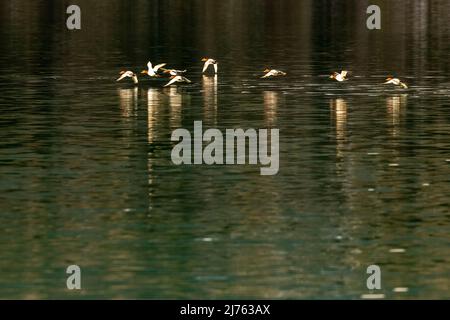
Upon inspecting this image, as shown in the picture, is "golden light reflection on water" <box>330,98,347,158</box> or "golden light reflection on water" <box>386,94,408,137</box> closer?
"golden light reflection on water" <box>330,98,347,158</box>

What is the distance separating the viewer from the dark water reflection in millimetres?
33719

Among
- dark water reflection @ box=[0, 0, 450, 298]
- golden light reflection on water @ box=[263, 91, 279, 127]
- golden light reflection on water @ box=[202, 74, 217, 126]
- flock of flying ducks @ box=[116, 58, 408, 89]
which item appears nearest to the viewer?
dark water reflection @ box=[0, 0, 450, 298]

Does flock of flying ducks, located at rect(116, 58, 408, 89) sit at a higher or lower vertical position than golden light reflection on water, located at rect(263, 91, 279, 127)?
higher

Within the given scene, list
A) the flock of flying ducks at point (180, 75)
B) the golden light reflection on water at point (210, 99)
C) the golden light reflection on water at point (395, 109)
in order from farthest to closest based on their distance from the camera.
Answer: the flock of flying ducks at point (180, 75) → the golden light reflection on water at point (210, 99) → the golden light reflection on water at point (395, 109)

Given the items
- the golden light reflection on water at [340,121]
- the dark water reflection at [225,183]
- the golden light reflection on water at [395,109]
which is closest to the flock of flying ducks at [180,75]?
the dark water reflection at [225,183]

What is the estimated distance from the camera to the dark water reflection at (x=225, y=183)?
3372 centimetres

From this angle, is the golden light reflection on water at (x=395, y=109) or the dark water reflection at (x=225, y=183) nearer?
the dark water reflection at (x=225, y=183)

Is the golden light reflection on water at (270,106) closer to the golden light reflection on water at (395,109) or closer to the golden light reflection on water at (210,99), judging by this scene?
the golden light reflection on water at (210,99)

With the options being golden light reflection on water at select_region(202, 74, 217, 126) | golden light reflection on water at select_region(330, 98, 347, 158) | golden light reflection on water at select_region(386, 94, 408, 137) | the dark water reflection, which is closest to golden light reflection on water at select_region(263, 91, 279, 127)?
the dark water reflection

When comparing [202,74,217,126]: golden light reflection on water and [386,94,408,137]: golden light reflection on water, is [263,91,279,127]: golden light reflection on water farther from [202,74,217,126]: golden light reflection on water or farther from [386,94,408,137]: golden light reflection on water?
[386,94,408,137]: golden light reflection on water

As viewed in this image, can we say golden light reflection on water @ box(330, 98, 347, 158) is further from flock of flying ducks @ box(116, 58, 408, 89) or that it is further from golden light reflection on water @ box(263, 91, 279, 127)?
flock of flying ducks @ box(116, 58, 408, 89)

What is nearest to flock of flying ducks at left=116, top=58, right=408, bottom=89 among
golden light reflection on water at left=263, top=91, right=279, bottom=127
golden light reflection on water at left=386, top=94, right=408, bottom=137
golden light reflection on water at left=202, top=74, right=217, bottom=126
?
golden light reflection on water at left=202, top=74, right=217, bottom=126

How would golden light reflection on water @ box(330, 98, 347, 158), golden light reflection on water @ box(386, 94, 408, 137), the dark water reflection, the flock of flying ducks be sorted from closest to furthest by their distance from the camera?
the dark water reflection, golden light reflection on water @ box(330, 98, 347, 158), golden light reflection on water @ box(386, 94, 408, 137), the flock of flying ducks

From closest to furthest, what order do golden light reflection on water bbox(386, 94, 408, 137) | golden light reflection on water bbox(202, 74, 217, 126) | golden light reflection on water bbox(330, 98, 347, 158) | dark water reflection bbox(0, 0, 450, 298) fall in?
dark water reflection bbox(0, 0, 450, 298)
golden light reflection on water bbox(330, 98, 347, 158)
golden light reflection on water bbox(386, 94, 408, 137)
golden light reflection on water bbox(202, 74, 217, 126)
